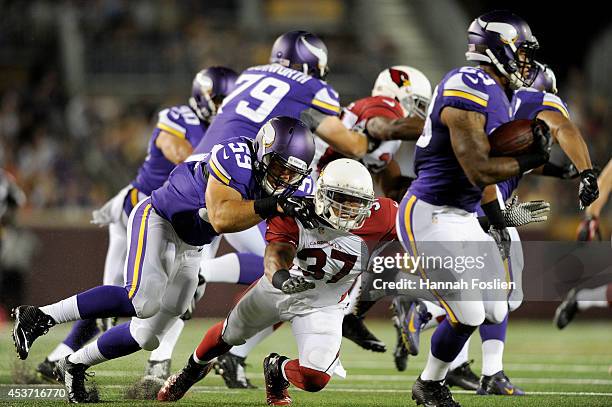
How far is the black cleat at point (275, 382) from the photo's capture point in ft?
19.1

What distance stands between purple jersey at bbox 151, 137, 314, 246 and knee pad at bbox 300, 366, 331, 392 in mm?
914

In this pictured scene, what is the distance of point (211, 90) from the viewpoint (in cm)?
755

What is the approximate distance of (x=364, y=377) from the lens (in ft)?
25.2

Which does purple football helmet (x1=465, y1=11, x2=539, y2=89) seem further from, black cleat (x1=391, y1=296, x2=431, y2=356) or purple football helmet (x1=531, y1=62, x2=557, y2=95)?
black cleat (x1=391, y1=296, x2=431, y2=356)

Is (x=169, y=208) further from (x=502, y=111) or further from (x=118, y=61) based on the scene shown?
(x=118, y=61)

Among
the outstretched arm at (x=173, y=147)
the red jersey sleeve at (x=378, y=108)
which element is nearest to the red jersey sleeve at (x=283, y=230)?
the red jersey sleeve at (x=378, y=108)

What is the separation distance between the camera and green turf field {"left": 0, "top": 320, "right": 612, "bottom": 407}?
613cm

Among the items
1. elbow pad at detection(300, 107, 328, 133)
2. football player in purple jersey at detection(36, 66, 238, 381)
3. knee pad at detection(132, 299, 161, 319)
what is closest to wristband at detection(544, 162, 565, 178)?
elbow pad at detection(300, 107, 328, 133)

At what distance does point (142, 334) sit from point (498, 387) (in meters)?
2.16

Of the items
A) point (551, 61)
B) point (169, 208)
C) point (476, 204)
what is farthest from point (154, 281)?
point (551, 61)

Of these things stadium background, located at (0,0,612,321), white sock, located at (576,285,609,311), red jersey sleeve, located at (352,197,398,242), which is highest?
red jersey sleeve, located at (352,197,398,242)

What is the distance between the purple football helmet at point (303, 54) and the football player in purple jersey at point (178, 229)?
119 centimetres

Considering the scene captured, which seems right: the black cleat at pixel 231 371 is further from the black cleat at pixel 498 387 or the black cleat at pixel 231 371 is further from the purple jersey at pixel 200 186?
the black cleat at pixel 498 387

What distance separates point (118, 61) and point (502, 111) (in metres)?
10.7
